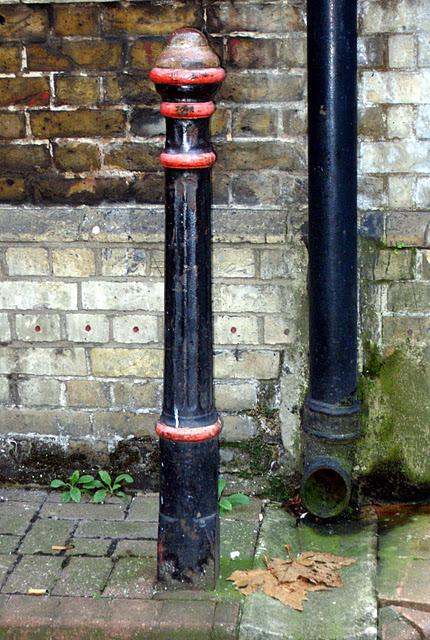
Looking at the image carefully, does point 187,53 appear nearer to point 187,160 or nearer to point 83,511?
point 187,160

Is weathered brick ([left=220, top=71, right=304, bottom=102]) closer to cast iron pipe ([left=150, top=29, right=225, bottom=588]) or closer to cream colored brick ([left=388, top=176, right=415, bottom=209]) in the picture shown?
cream colored brick ([left=388, top=176, right=415, bottom=209])

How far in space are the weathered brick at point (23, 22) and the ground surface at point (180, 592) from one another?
169cm

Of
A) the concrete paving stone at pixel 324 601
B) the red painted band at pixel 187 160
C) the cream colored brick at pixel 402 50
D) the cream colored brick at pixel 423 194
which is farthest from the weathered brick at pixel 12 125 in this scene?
the concrete paving stone at pixel 324 601

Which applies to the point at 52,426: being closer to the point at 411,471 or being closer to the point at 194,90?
the point at 411,471

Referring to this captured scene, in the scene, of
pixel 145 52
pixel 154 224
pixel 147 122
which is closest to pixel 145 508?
pixel 154 224

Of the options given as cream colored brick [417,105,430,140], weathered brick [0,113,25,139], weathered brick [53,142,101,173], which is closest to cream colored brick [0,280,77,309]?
weathered brick [53,142,101,173]

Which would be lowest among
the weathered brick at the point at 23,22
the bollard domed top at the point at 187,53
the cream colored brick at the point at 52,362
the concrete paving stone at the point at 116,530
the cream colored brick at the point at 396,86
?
the concrete paving stone at the point at 116,530

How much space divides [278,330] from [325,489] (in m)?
0.60

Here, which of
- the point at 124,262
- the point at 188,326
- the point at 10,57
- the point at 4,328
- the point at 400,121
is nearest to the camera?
the point at 188,326

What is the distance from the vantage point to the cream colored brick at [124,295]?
3.85 metres

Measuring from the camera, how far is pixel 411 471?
3.88 metres

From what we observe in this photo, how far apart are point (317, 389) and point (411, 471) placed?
542 mm

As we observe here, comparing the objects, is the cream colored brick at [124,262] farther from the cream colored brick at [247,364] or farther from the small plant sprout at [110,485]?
the small plant sprout at [110,485]

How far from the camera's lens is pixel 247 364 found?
3885 millimetres
